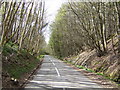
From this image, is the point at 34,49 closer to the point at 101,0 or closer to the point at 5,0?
the point at 101,0

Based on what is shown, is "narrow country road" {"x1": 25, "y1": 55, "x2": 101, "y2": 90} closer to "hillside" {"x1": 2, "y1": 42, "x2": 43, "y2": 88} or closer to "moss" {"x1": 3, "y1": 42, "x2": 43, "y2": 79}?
"hillside" {"x1": 2, "y1": 42, "x2": 43, "y2": 88}

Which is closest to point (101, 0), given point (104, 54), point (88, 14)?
point (88, 14)

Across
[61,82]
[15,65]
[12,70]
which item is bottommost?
[61,82]

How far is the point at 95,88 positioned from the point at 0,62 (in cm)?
718

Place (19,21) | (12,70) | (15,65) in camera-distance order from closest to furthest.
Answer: (12,70), (15,65), (19,21)

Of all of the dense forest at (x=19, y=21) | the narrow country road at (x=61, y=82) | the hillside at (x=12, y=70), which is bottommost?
the narrow country road at (x=61, y=82)

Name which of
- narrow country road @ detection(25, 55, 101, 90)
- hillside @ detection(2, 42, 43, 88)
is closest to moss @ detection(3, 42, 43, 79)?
hillside @ detection(2, 42, 43, 88)

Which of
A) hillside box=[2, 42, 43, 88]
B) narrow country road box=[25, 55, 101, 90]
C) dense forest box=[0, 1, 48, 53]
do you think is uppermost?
dense forest box=[0, 1, 48, 53]

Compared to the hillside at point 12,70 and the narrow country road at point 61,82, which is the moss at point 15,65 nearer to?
the hillside at point 12,70

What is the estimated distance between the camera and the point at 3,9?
1244cm

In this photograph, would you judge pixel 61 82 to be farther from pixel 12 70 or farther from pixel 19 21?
pixel 19 21

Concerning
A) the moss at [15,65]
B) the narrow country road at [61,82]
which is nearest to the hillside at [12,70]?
the moss at [15,65]

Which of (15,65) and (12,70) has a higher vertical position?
(12,70)

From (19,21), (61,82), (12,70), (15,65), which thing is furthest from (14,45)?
(61,82)
